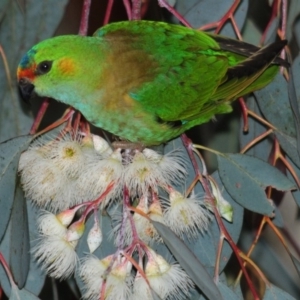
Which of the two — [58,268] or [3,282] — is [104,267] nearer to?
[58,268]

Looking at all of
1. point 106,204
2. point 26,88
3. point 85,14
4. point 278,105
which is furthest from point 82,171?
point 278,105

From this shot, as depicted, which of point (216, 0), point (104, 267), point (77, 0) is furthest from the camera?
point (77, 0)

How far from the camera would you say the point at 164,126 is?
1.46 m

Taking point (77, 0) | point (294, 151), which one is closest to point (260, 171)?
point (294, 151)

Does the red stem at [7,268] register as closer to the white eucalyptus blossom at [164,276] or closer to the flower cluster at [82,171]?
the flower cluster at [82,171]

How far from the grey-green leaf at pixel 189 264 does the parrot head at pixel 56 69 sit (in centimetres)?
32

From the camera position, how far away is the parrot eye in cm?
133

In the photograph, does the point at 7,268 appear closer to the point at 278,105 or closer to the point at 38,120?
the point at 38,120

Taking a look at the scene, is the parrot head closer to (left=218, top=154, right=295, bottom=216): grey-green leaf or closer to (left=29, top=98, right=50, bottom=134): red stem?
(left=29, top=98, right=50, bottom=134): red stem

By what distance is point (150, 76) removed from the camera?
56.8 inches

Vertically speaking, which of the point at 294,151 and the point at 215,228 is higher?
the point at 294,151

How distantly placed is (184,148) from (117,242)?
0.92 feet

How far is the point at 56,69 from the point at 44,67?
22 mm

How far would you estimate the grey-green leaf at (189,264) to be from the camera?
1252 mm
